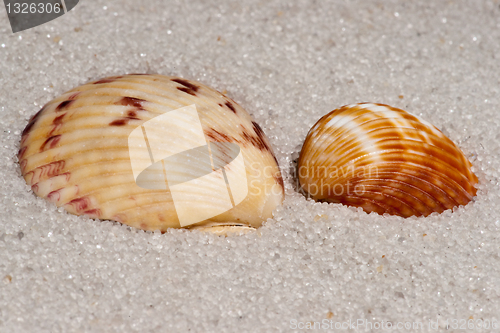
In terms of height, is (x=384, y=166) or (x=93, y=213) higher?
(x=384, y=166)

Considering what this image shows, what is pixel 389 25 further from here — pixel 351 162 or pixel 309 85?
pixel 351 162

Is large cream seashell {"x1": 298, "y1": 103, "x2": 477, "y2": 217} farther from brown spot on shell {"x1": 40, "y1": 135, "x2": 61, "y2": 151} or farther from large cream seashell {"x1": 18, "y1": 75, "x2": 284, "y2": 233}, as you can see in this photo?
brown spot on shell {"x1": 40, "y1": 135, "x2": 61, "y2": 151}

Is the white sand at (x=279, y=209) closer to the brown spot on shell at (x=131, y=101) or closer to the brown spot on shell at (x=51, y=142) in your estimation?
the brown spot on shell at (x=51, y=142)

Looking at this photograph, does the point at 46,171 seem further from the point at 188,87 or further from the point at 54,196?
the point at 188,87

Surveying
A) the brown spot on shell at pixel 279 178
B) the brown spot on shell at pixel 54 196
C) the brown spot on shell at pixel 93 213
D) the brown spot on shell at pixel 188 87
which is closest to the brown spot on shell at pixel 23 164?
the brown spot on shell at pixel 54 196

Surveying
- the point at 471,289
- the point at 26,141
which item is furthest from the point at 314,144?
the point at 26,141

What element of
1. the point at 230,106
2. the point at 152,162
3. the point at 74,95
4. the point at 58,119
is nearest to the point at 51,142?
the point at 58,119
